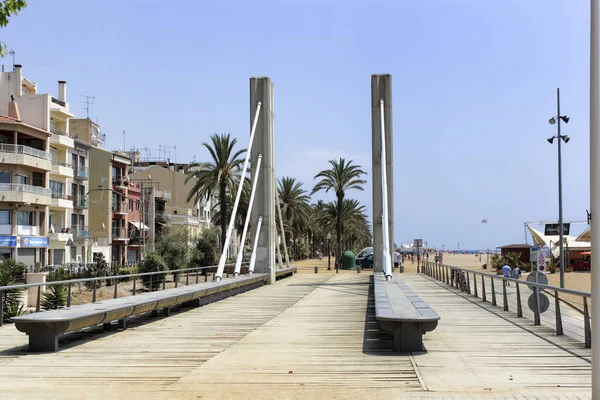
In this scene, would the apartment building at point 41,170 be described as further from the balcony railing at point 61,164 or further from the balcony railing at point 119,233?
the balcony railing at point 119,233

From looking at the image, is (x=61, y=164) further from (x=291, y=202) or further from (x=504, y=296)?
(x=504, y=296)

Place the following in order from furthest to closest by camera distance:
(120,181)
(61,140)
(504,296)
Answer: (120,181) → (61,140) → (504,296)

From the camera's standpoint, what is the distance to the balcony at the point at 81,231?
62.3 meters

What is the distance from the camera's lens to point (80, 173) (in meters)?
63.4

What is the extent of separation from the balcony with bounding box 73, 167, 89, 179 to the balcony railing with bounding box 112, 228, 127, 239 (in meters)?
9.96

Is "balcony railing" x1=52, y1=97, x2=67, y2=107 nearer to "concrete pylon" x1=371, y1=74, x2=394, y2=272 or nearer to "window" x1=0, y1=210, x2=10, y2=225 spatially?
"window" x1=0, y1=210, x2=10, y2=225

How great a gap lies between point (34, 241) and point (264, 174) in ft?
96.6

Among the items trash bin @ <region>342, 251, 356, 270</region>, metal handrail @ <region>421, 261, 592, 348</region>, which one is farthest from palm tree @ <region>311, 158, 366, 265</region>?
metal handrail @ <region>421, 261, 592, 348</region>

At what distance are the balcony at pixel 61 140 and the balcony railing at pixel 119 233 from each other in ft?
48.6

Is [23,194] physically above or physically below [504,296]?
above

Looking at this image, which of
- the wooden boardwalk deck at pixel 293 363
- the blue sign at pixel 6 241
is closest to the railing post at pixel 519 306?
the wooden boardwalk deck at pixel 293 363

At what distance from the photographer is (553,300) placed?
39.2ft

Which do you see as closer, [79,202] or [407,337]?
[407,337]

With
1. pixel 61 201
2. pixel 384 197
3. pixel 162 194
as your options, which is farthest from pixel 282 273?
pixel 162 194
